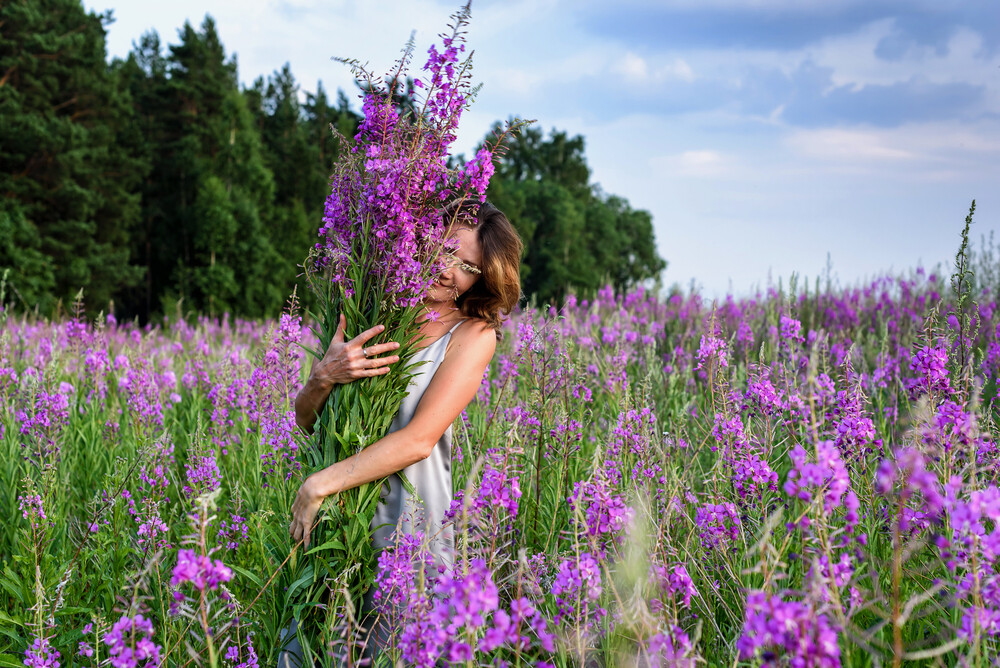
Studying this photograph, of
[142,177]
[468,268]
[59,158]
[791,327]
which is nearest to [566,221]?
[142,177]

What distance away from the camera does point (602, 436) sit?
4258mm

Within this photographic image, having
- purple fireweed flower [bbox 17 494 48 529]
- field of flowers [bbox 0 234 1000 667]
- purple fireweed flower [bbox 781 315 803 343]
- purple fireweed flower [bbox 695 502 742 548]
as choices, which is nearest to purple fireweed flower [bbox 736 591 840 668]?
field of flowers [bbox 0 234 1000 667]

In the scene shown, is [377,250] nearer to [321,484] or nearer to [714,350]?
[321,484]

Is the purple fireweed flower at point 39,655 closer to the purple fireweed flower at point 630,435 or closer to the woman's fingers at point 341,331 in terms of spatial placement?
the woman's fingers at point 341,331

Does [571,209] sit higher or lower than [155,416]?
higher

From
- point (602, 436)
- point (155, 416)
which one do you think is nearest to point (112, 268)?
point (155, 416)

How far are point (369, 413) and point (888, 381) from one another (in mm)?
4762

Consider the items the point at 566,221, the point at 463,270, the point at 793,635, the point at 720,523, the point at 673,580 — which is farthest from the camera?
the point at 566,221

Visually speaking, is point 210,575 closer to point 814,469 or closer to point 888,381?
point 814,469

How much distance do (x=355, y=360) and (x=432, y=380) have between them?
17.7 inches

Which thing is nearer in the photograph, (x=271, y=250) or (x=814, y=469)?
(x=814, y=469)

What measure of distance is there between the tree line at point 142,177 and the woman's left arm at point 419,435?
1821cm

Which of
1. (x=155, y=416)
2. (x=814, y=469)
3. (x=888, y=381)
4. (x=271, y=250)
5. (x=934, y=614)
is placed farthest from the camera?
(x=271, y=250)

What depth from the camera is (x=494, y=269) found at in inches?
119
